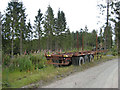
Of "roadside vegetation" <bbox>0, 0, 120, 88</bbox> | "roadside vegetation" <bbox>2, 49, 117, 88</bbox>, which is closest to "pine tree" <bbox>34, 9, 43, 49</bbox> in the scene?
"roadside vegetation" <bbox>0, 0, 120, 88</bbox>

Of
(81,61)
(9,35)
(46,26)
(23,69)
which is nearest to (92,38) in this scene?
(46,26)

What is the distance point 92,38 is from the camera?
66438 mm

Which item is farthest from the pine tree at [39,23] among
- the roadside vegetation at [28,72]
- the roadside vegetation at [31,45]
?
the roadside vegetation at [28,72]

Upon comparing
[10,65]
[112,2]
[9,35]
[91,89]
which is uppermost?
[112,2]

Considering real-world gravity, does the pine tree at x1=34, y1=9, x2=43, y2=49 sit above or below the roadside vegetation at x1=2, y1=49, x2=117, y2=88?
above

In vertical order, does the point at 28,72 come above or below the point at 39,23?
below

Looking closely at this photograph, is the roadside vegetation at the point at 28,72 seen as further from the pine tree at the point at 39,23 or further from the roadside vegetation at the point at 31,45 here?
the pine tree at the point at 39,23

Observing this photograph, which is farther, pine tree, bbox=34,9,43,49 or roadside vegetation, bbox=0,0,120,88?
pine tree, bbox=34,9,43,49

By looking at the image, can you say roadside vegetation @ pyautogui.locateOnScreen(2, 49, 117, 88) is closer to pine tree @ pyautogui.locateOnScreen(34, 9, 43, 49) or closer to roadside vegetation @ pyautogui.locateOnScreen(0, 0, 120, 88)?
roadside vegetation @ pyautogui.locateOnScreen(0, 0, 120, 88)

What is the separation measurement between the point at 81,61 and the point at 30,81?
6.32m

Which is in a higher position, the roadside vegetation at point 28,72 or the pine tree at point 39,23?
the pine tree at point 39,23

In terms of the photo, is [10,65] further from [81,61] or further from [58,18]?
[58,18]

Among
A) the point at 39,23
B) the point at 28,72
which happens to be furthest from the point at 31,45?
the point at 28,72

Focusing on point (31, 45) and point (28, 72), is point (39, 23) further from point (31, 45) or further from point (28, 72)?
point (28, 72)
